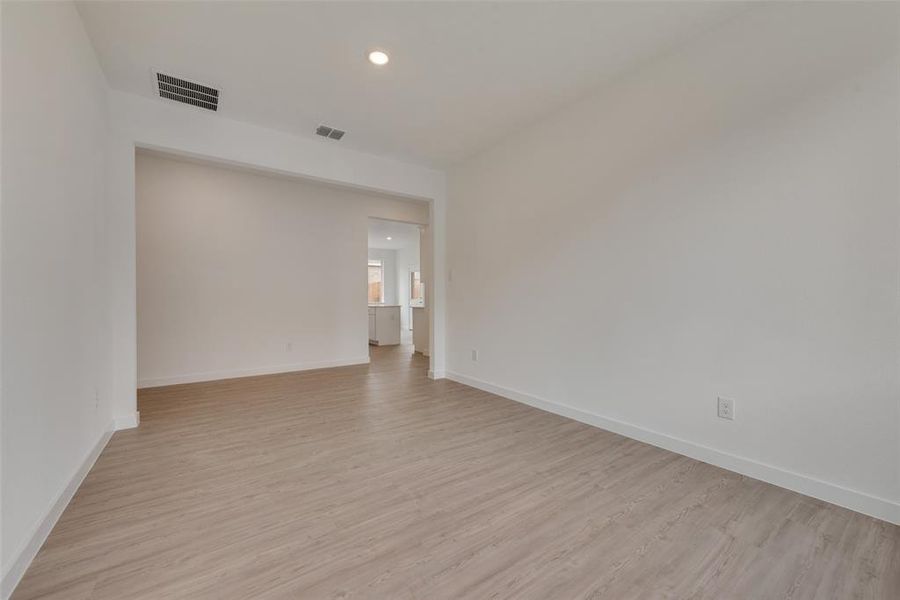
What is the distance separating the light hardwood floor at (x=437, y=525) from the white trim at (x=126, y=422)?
4.8 inches

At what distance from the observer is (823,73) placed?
1.94 metres

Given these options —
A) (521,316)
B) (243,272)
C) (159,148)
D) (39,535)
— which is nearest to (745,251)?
(521,316)

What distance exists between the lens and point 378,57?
8.39 feet

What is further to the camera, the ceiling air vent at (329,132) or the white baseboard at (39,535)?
the ceiling air vent at (329,132)

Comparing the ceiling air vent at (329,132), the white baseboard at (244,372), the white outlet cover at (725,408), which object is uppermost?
the ceiling air vent at (329,132)

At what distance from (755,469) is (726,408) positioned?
0.35m

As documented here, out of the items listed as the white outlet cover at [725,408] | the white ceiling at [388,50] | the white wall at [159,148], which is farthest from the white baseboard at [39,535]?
the white outlet cover at [725,408]

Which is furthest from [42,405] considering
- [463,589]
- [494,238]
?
[494,238]

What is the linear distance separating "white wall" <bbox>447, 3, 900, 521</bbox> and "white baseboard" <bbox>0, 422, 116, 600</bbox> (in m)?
3.23

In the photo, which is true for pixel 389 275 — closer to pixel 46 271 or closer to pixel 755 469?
pixel 46 271

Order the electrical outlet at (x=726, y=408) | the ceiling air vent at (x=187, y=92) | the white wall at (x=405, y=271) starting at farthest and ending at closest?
the white wall at (x=405, y=271)
the ceiling air vent at (x=187, y=92)
the electrical outlet at (x=726, y=408)

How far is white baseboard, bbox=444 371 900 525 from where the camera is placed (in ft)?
5.92

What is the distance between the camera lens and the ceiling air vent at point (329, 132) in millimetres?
3607

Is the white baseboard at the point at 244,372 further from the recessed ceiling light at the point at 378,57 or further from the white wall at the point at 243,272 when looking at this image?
the recessed ceiling light at the point at 378,57
